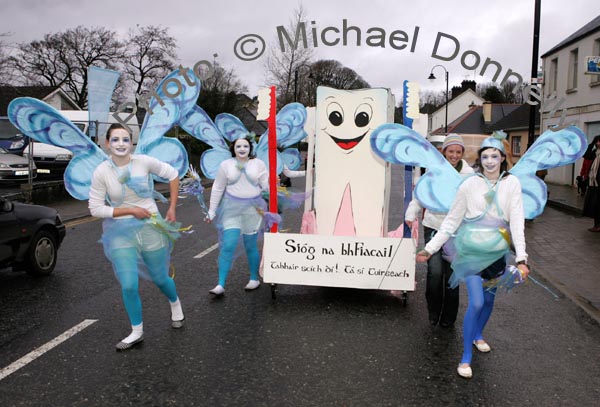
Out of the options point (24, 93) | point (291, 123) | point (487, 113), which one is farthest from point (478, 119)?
point (291, 123)

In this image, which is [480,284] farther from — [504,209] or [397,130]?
[397,130]

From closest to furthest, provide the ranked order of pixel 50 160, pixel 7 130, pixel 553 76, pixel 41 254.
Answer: pixel 41 254
pixel 50 160
pixel 7 130
pixel 553 76

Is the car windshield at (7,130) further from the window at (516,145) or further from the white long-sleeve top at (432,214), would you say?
the window at (516,145)

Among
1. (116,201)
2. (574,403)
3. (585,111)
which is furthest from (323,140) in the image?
(585,111)

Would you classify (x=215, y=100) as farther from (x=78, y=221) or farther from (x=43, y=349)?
(x=43, y=349)

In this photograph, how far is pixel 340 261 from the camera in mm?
5383

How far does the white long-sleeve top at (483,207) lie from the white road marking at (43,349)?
3039 millimetres

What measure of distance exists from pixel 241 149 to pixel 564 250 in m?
6.02

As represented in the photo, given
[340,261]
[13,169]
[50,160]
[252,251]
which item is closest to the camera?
[340,261]

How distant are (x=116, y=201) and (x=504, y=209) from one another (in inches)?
114

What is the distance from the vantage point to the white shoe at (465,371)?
385cm

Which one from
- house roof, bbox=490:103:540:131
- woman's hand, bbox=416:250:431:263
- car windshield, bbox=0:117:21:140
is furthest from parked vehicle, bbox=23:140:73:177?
house roof, bbox=490:103:540:131

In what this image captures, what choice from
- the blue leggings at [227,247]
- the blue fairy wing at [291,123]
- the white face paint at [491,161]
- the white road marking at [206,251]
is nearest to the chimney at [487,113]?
the white road marking at [206,251]

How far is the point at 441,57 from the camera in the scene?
4738 millimetres
